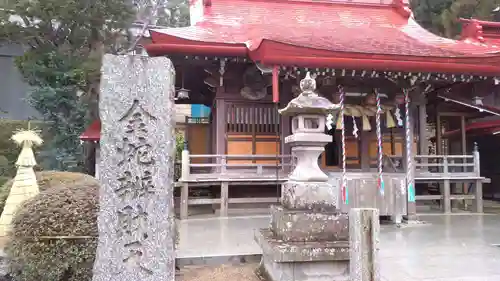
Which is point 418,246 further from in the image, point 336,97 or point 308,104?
point 336,97

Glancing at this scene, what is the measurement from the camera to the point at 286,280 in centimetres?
419

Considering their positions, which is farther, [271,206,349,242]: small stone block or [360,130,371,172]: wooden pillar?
[360,130,371,172]: wooden pillar

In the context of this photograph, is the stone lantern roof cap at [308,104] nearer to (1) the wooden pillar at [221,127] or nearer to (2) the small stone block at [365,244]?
(2) the small stone block at [365,244]

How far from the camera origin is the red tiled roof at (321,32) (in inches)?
341

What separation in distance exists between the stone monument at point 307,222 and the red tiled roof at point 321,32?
3.63 meters

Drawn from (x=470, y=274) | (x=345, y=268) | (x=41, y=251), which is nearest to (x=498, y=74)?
(x=470, y=274)

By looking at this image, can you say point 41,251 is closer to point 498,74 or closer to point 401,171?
point 401,171

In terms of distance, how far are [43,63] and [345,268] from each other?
40.3 feet

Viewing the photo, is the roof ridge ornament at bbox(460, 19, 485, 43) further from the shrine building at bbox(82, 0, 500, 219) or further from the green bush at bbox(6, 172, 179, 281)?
the green bush at bbox(6, 172, 179, 281)

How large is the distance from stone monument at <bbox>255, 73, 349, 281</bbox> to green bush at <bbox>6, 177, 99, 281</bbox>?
2.23 metres

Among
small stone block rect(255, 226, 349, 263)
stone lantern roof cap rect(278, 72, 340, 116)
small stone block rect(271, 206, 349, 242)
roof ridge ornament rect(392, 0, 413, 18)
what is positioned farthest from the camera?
roof ridge ornament rect(392, 0, 413, 18)

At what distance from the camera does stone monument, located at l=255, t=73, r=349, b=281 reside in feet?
13.7

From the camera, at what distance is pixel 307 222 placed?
14.3 ft

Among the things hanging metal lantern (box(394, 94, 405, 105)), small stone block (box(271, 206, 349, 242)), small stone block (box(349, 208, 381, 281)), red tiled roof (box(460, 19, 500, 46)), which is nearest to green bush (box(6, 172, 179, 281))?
small stone block (box(271, 206, 349, 242))
